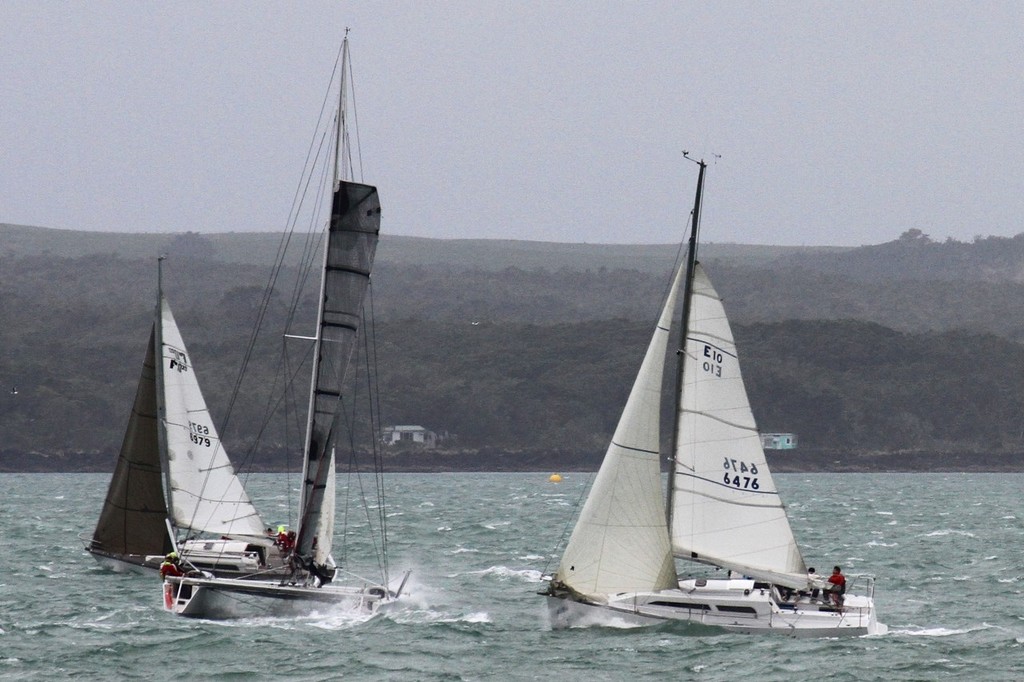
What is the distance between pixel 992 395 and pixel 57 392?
10833cm

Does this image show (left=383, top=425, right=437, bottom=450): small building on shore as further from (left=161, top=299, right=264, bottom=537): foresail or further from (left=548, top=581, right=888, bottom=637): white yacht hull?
(left=548, top=581, right=888, bottom=637): white yacht hull

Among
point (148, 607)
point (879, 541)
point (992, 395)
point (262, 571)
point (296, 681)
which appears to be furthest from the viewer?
point (992, 395)

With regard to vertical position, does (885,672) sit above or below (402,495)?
above

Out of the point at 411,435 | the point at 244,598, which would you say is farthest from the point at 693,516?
the point at 411,435

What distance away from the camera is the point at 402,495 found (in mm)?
100812

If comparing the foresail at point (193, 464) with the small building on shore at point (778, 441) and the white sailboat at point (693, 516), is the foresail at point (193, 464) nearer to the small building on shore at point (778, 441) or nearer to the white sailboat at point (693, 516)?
→ the white sailboat at point (693, 516)

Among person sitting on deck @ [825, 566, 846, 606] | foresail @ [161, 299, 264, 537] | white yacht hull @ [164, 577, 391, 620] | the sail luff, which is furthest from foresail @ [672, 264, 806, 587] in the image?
the sail luff

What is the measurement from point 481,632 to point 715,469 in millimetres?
5708

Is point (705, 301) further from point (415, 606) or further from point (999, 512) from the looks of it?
point (999, 512)

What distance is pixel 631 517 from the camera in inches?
1217

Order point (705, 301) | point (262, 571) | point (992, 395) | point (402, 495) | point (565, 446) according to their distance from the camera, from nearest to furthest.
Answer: point (705, 301)
point (262, 571)
point (402, 495)
point (565, 446)
point (992, 395)

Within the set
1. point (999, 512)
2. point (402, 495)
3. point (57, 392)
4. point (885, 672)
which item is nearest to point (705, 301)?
point (885, 672)

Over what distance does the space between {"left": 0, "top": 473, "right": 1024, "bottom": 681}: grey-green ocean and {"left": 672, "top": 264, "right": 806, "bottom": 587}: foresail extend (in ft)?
4.91

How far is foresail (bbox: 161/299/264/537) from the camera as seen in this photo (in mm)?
41719
